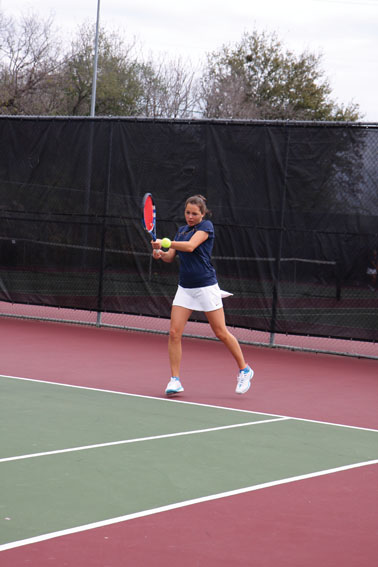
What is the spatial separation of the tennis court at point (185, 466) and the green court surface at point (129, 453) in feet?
0.05

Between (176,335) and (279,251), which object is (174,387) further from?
(279,251)

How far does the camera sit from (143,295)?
39.5 feet

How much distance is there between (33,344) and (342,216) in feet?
13.4

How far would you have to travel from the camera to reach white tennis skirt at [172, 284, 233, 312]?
7930 mm

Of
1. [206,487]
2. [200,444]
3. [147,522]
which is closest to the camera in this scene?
[147,522]

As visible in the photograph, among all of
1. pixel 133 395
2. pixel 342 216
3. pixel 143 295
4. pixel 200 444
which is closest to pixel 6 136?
pixel 143 295

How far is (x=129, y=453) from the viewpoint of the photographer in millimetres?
5738

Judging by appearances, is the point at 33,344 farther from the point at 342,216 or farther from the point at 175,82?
the point at 175,82

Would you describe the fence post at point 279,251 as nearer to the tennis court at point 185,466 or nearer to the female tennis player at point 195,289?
the tennis court at point 185,466

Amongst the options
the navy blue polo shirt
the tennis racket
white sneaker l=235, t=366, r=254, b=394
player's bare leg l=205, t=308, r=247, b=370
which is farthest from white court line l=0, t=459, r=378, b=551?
the tennis racket

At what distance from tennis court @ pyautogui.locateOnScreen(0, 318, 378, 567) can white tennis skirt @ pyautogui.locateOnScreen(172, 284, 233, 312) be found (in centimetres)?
83

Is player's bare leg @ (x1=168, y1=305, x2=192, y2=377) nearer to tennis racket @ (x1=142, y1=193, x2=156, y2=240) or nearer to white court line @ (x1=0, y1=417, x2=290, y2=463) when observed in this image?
tennis racket @ (x1=142, y1=193, x2=156, y2=240)

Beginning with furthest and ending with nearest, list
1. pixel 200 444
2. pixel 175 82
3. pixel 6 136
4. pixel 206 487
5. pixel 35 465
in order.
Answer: pixel 175 82 < pixel 6 136 < pixel 200 444 < pixel 35 465 < pixel 206 487

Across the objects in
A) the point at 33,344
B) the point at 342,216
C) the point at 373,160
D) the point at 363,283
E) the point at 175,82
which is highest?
the point at 175,82
